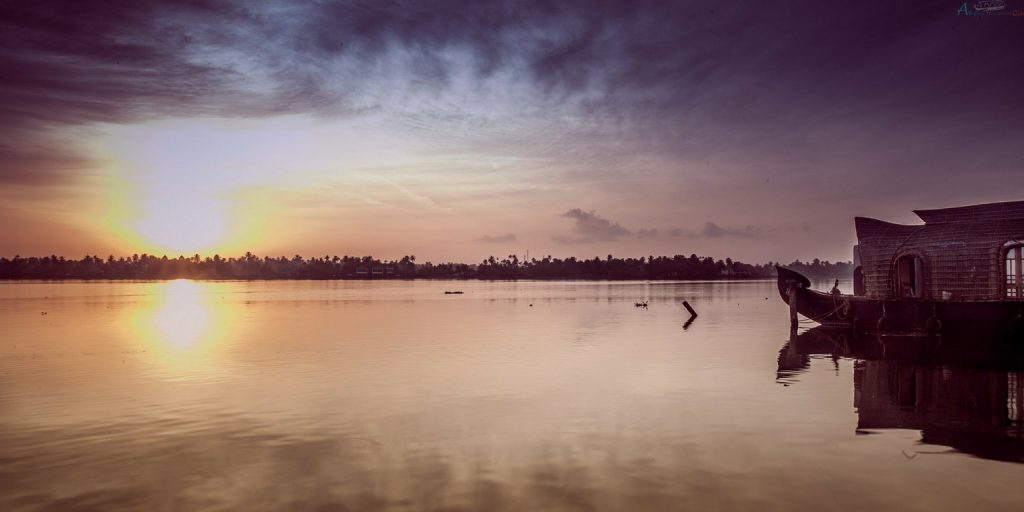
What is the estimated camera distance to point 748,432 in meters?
16.9

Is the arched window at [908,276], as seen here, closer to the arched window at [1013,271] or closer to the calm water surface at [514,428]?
the arched window at [1013,271]

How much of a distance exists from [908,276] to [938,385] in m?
18.3

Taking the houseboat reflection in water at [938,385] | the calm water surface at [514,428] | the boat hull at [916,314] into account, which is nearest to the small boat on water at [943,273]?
the boat hull at [916,314]

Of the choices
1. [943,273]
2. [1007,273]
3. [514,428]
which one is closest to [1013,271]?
[1007,273]

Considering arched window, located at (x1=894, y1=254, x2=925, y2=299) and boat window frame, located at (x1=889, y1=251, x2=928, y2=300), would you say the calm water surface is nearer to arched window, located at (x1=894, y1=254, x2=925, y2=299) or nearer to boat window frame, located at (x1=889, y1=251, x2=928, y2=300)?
boat window frame, located at (x1=889, y1=251, x2=928, y2=300)

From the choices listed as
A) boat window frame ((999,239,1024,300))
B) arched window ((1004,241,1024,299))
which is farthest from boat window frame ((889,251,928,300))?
arched window ((1004,241,1024,299))

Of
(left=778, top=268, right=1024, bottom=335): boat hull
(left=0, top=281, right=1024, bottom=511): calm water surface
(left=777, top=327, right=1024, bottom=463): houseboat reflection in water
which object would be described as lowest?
(left=0, top=281, right=1024, bottom=511): calm water surface

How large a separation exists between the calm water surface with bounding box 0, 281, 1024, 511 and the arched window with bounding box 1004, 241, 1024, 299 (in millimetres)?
5441

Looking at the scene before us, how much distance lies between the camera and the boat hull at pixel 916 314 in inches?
1352

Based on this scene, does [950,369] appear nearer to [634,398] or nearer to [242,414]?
[634,398]

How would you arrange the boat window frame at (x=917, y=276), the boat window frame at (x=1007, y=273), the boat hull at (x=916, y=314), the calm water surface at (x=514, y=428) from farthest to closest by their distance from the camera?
the boat window frame at (x=917, y=276) → the boat window frame at (x=1007, y=273) → the boat hull at (x=916, y=314) → the calm water surface at (x=514, y=428)

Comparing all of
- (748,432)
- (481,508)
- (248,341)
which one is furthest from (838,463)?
(248,341)

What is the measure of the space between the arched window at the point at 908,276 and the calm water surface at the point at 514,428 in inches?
222

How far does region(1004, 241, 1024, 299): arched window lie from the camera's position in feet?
116
